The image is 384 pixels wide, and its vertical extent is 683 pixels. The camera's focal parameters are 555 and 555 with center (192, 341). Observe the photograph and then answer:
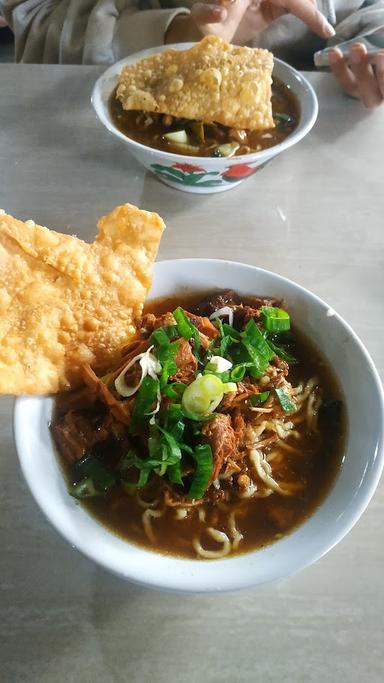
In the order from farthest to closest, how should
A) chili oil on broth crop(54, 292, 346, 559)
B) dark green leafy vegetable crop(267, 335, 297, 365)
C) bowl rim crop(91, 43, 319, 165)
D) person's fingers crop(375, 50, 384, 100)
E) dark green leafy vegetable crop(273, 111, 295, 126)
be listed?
1. person's fingers crop(375, 50, 384, 100)
2. dark green leafy vegetable crop(273, 111, 295, 126)
3. bowl rim crop(91, 43, 319, 165)
4. dark green leafy vegetable crop(267, 335, 297, 365)
5. chili oil on broth crop(54, 292, 346, 559)

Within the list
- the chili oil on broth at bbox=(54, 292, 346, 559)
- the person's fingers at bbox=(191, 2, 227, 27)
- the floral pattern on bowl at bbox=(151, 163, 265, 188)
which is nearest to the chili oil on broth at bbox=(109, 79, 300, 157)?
the floral pattern on bowl at bbox=(151, 163, 265, 188)

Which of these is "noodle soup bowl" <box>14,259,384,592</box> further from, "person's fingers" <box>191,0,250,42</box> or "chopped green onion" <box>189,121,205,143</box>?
"person's fingers" <box>191,0,250,42</box>

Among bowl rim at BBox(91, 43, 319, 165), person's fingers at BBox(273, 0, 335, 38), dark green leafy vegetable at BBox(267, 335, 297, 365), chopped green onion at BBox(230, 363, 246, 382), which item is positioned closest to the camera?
chopped green onion at BBox(230, 363, 246, 382)

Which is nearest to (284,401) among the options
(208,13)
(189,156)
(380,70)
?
(189,156)

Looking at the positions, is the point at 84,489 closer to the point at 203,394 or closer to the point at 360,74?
the point at 203,394

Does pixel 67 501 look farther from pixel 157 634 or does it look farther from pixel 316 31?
pixel 316 31

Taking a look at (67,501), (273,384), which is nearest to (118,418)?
(67,501)

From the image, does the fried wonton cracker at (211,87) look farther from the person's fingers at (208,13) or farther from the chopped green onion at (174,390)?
the chopped green onion at (174,390)
